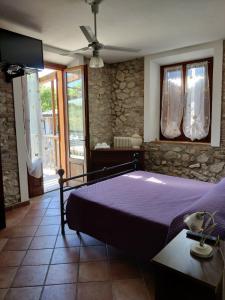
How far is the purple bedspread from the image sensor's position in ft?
6.27

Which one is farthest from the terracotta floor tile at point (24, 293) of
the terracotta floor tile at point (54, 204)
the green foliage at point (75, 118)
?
the green foliage at point (75, 118)

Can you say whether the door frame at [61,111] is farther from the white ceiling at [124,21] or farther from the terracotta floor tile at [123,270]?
the terracotta floor tile at [123,270]

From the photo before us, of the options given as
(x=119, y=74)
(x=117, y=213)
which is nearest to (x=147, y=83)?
(x=119, y=74)

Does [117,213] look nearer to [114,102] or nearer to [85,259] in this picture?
[85,259]

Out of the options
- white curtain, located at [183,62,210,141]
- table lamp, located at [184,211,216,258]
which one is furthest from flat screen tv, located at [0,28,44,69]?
table lamp, located at [184,211,216,258]

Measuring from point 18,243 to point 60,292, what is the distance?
3.24 feet

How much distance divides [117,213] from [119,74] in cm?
343

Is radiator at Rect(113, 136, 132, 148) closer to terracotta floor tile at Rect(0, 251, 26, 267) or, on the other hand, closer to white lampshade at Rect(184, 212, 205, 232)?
terracotta floor tile at Rect(0, 251, 26, 267)

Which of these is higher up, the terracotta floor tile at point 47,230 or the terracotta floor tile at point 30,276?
the terracotta floor tile at point 47,230

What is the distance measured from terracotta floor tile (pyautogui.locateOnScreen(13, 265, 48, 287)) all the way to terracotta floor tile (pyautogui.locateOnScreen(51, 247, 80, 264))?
0.15 meters

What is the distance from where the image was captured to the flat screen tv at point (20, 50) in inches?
109

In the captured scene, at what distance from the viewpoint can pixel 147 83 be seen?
4.43 m

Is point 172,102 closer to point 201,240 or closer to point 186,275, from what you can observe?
point 201,240

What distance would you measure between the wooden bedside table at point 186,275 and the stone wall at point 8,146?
2942mm
